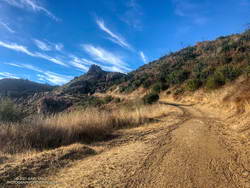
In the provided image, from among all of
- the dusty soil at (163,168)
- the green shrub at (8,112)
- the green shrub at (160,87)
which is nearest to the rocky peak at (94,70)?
the green shrub at (160,87)

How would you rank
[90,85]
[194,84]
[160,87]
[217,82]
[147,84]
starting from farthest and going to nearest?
[90,85] < [147,84] < [160,87] < [194,84] < [217,82]

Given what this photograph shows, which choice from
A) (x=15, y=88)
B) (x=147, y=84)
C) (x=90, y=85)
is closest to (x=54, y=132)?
(x=147, y=84)

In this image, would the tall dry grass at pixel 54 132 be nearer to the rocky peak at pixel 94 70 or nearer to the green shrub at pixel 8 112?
the green shrub at pixel 8 112

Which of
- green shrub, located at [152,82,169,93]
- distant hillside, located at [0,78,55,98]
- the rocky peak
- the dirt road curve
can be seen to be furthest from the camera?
the rocky peak

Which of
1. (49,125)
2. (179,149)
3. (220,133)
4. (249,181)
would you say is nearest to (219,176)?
(249,181)

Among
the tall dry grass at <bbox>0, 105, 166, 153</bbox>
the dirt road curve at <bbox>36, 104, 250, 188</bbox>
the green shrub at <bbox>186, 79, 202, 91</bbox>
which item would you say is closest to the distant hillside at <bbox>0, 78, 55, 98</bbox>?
the tall dry grass at <bbox>0, 105, 166, 153</bbox>

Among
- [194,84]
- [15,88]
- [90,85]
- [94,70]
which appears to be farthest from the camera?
[94,70]

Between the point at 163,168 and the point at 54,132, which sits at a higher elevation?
the point at 54,132

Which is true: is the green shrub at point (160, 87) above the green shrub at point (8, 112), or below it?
above

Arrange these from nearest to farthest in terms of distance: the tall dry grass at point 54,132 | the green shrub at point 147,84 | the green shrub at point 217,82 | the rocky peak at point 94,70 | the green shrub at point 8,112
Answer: the tall dry grass at point 54,132 → the green shrub at point 8,112 → the green shrub at point 217,82 → the green shrub at point 147,84 → the rocky peak at point 94,70

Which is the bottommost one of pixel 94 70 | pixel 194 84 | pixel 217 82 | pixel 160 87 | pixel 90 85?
pixel 217 82

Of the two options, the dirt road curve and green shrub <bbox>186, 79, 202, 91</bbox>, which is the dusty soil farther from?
green shrub <bbox>186, 79, 202, 91</bbox>

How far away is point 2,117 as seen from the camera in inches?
245

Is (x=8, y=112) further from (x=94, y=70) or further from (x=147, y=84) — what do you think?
(x=94, y=70)
